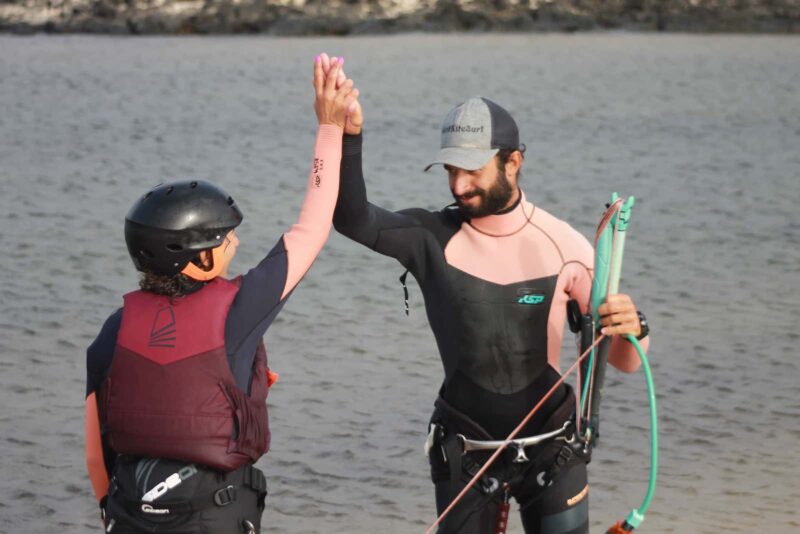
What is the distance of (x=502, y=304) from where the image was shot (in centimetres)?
486

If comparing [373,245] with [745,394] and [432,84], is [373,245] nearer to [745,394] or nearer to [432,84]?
[745,394]

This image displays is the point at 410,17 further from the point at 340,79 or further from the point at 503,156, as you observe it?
the point at 340,79

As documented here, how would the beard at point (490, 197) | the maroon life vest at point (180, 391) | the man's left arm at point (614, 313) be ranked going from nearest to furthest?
the maroon life vest at point (180, 391) → the man's left arm at point (614, 313) → the beard at point (490, 197)

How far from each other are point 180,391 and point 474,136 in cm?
143

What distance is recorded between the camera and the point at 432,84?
29.4 m

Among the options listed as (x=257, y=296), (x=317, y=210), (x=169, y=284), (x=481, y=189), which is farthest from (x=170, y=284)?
(x=481, y=189)

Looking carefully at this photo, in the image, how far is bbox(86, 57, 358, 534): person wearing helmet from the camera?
3.87m

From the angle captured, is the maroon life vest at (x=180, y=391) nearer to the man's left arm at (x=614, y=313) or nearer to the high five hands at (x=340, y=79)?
the high five hands at (x=340, y=79)

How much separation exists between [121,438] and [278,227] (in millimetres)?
10805

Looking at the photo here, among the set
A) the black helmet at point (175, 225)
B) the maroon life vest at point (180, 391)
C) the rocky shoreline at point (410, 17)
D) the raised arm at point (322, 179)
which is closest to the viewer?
the maroon life vest at point (180, 391)

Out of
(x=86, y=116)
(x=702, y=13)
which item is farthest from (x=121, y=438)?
(x=702, y=13)

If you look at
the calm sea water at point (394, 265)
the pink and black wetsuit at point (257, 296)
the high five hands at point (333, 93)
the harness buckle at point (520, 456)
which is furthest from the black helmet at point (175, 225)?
the calm sea water at point (394, 265)

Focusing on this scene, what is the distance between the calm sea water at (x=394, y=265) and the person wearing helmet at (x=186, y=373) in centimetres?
328

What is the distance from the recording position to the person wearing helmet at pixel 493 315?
4719 mm
